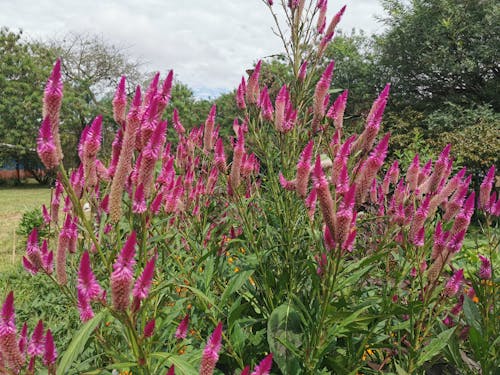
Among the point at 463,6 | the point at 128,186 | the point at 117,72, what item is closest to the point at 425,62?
the point at 463,6

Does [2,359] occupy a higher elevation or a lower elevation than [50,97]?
lower

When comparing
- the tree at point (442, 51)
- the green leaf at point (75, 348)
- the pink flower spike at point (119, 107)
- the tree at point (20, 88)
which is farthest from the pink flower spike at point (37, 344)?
the tree at point (20, 88)

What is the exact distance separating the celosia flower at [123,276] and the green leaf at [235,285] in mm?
841

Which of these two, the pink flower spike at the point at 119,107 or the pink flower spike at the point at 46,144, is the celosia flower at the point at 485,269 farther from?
the pink flower spike at the point at 46,144

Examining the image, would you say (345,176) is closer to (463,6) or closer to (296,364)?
(296,364)

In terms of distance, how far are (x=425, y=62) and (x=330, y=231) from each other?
15.5 metres

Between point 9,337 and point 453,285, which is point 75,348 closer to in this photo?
point 9,337

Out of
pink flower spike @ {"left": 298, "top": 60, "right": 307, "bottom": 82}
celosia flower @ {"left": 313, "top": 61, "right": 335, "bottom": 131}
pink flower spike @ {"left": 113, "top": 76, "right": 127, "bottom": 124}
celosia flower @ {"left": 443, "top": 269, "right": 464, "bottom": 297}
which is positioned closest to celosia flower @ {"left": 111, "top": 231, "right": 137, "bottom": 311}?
pink flower spike @ {"left": 113, "top": 76, "right": 127, "bottom": 124}

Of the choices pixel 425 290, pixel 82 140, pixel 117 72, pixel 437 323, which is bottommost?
pixel 437 323

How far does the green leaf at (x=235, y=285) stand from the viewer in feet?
5.59

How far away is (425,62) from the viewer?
48.2 feet

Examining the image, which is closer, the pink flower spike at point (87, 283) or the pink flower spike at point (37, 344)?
the pink flower spike at point (87, 283)

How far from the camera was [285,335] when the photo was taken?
1.61 metres

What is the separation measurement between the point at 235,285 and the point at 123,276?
0.90 m
